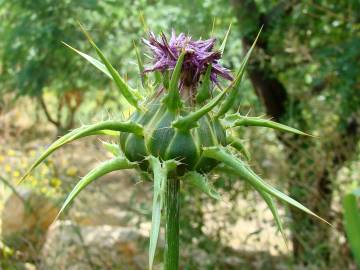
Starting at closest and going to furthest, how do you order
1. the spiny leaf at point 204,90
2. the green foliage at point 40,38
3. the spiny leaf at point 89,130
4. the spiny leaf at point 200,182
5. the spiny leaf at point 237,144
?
the spiny leaf at point 89,130, the spiny leaf at point 200,182, the spiny leaf at point 204,90, the spiny leaf at point 237,144, the green foliage at point 40,38

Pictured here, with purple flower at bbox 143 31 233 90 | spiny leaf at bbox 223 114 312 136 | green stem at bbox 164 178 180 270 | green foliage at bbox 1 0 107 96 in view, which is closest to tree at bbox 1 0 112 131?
green foliage at bbox 1 0 107 96

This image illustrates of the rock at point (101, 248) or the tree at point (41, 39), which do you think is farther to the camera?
the tree at point (41, 39)

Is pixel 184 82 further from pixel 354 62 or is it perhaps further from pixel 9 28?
pixel 9 28

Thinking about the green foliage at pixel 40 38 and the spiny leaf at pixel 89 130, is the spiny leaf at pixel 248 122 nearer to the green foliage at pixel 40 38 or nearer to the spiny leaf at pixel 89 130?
the spiny leaf at pixel 89 130

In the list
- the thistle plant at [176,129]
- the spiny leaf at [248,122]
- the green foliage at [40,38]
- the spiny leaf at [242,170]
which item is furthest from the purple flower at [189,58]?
the green foliage at [40,38]

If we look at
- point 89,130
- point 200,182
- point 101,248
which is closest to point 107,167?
point 89,130

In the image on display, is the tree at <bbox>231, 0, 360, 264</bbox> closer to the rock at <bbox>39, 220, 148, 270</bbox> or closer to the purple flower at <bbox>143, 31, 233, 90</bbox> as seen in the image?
the rock at <bbox>39, 220, 148, 270</bbox>

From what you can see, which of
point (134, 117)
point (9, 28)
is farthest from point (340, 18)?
point (134, 117)
